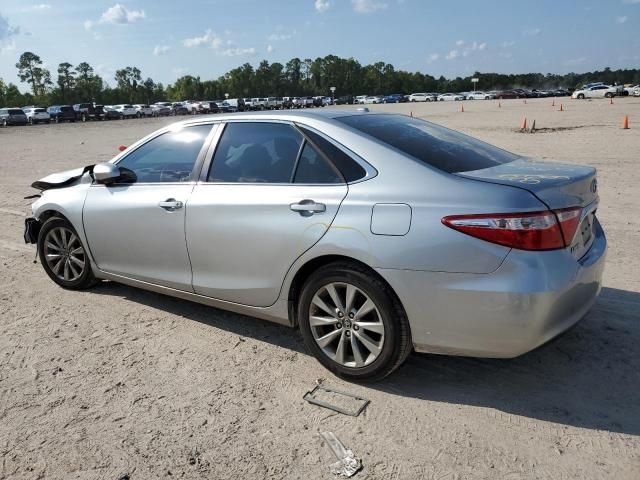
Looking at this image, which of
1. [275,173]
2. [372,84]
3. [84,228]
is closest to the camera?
[275,173]

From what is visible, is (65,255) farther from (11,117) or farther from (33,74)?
(33,74)

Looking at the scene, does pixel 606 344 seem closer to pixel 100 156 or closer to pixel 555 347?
pixel 555 347

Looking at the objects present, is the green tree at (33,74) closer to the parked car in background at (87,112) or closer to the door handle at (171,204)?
the parked car in background at (87,112)

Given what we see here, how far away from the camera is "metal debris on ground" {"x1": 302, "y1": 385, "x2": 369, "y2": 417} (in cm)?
326

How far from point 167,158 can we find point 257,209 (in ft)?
3.98

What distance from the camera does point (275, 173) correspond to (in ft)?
12.6

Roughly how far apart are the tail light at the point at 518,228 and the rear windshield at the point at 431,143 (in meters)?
0.46

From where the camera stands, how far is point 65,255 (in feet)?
17.5

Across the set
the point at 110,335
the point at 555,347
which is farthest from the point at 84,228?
the point at 555,347

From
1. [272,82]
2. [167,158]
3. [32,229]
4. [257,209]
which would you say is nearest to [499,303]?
[257,209]

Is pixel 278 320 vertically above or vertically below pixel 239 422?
above

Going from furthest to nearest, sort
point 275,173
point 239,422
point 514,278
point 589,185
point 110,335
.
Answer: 1. point 110,335
2. point 275,173
3. point 589,185
4. point 239,422
5. point 514,278

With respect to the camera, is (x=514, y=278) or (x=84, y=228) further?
(x=84, y=228)

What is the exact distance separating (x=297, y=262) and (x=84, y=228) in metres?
2.41
